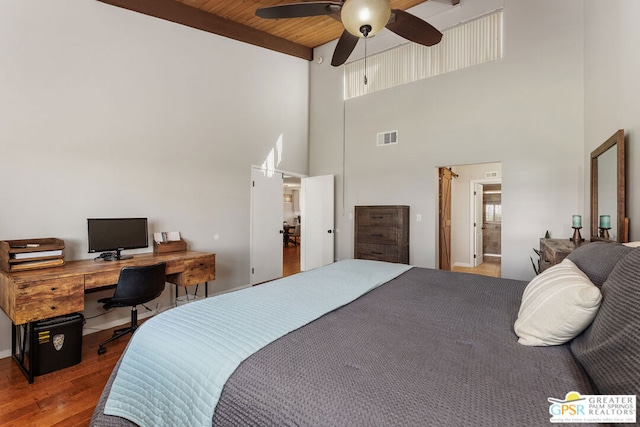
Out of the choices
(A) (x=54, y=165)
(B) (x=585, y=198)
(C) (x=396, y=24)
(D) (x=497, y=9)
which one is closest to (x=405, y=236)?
(B) (x=585, y=198)

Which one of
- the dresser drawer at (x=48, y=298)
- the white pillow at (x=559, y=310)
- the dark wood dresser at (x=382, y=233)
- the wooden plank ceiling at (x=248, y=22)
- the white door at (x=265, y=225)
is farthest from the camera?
the white door at (x=265, y=225)

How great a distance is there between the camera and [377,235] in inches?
186

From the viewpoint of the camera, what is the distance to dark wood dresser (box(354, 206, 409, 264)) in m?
4.50

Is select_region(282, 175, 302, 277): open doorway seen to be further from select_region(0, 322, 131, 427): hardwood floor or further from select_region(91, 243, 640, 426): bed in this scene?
select_region(91, 243, 640, 426): bed

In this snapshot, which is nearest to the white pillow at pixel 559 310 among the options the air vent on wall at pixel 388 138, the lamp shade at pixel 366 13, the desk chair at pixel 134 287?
the lamp shade at pixel 366 13

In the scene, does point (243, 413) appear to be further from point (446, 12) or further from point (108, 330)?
point (446, 12)

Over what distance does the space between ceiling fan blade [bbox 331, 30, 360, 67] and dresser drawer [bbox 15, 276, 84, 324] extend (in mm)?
2928

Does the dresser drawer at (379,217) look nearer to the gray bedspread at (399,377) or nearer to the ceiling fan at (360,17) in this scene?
the ceiling fan at (360,17)

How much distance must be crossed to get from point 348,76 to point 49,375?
5.30 m

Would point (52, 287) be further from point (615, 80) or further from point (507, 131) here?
point (507, 131)

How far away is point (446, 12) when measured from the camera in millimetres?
4219

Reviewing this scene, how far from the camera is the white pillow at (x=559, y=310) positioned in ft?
3.32

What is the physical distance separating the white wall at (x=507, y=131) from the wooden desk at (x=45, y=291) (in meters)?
3.53

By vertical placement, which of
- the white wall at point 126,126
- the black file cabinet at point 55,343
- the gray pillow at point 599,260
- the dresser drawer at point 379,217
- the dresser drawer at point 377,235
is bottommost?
the black file cabinet at point 55,343
